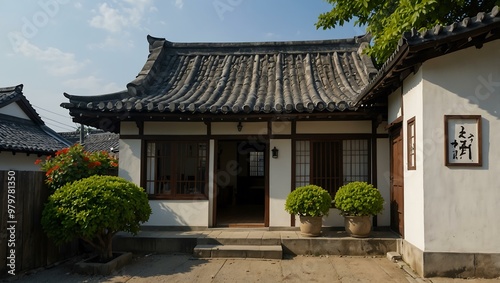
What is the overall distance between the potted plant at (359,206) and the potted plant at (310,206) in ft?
1.20

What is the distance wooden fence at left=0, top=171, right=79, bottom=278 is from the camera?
17.7 feet

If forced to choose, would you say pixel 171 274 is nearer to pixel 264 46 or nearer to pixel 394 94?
pixel 394 94

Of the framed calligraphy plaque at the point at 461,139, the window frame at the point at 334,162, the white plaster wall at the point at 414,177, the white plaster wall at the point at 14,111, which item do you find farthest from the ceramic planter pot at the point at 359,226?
the white plaster wall at the point at 14,111

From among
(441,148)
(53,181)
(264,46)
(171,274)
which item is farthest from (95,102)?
(441,148)

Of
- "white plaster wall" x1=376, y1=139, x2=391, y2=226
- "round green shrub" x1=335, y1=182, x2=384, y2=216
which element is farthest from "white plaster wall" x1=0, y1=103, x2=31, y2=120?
"white plaster wall" x1=376, y1=139, x2=391, y2=226

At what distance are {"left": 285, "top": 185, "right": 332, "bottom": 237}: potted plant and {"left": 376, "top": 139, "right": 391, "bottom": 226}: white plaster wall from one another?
5.34ft

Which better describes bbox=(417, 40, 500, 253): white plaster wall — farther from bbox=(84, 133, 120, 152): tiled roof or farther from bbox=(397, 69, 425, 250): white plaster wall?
bbox=(84, 133, 120, 152): tiled roof

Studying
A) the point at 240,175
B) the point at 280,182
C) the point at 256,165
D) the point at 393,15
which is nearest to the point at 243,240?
the point at 280,182

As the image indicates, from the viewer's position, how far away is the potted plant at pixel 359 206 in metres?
6.78

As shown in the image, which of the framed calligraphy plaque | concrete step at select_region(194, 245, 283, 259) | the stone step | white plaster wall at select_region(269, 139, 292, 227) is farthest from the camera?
white plaster wall at select_region(269, 139, 292, 227)

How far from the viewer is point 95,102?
761cm

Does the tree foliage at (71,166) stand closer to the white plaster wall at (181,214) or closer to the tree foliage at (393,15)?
the white plaster wall at (181,214)

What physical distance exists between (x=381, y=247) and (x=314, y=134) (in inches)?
112

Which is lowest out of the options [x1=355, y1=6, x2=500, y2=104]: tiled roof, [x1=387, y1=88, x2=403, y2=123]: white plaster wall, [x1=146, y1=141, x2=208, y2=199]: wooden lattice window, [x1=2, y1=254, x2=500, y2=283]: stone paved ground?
[x1=2, y1=254, x2=500, y2=283]: stone paved ground
